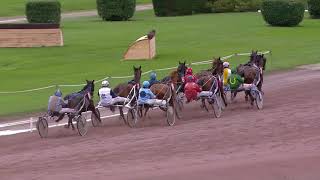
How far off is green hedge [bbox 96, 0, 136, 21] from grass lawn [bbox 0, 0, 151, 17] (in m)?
12.8

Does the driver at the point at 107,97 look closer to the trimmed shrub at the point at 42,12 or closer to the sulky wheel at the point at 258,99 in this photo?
the sulky wheel at the point at 258,99

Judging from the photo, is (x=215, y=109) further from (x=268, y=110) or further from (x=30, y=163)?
(x=30, y=163)

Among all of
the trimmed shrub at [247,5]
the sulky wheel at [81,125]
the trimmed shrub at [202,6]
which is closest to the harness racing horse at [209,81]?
the sulky wheel at [81,125]

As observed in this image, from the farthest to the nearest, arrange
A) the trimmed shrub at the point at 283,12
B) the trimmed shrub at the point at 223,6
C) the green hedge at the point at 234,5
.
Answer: the green hedge at the point at 234,5, the trimmed shrub at the point at 223,6, the trimmed shrub at the point at 283,12

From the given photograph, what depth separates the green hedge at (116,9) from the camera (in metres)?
55.5

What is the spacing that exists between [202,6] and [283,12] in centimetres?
1505

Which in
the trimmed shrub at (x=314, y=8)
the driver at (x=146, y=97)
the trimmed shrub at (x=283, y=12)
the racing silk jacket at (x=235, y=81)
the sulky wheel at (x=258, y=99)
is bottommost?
the trimmed shrub at (x=314, y=8)

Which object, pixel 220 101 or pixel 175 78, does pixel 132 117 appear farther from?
pixel 220 101

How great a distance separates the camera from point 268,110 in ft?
72.5

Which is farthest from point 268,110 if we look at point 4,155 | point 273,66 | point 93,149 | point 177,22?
point 177,22

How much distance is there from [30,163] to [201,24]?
3654cm

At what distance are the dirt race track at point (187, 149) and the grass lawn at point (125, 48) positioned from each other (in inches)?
201

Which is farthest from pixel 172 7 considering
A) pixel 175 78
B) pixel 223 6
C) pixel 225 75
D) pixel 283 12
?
pixel 175 78

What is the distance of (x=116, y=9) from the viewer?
55.7 m
